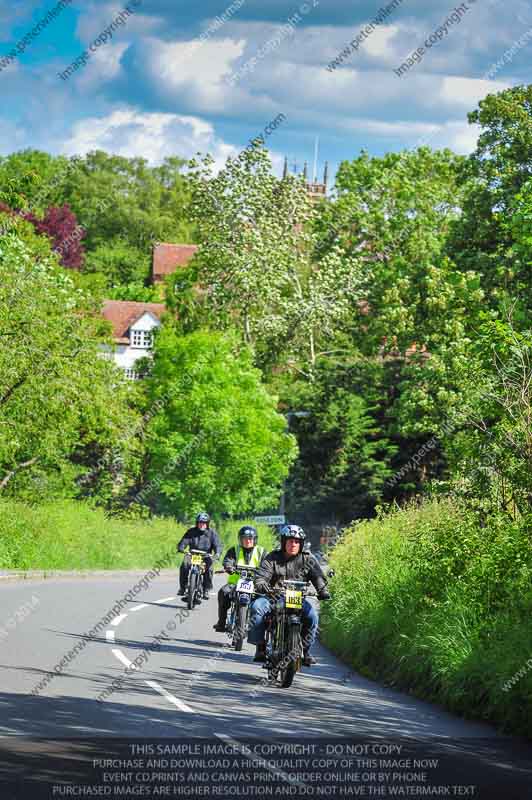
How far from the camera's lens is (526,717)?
42.1 feet

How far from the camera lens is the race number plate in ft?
51.7

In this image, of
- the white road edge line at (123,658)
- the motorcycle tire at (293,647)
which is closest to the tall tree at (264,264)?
the white road edge line at (123,658)

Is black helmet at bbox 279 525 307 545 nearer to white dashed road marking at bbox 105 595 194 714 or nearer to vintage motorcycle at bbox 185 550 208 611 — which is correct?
white dashed road marking at bbox 105 595 194 714

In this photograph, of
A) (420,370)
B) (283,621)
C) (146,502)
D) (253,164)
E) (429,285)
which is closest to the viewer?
(283,621)

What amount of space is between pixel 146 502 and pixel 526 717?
5626 cm

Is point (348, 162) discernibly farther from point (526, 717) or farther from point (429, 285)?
point (526, 717)

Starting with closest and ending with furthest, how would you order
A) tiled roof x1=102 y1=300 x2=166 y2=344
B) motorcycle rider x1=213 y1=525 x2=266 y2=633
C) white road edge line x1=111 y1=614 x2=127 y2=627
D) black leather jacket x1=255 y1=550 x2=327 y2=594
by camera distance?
1. black leather jacket x1=255 y1=550 x2=327 y2=594
2. motorcycle rider x1=213 y1=525 x2=266 y2=633
3. white road edge line x1=111 y1=614 x2=127 y2=627
4. tiled roof x1=102 y1=300 x2=166 y2=344

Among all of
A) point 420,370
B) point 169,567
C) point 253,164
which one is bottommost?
point 169,567

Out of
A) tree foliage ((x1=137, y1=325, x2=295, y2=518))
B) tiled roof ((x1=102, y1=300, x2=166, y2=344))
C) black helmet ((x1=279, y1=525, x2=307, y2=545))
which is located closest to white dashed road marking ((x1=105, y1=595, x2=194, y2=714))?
black helmet ((x1=279, y1=525, x2=307, y2=545))

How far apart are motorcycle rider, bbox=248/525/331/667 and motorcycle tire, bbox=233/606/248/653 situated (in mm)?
3904

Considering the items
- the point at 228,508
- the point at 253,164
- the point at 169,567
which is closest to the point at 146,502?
the point at 228,508

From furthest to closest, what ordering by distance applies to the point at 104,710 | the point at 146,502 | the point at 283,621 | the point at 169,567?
the point at 146,502
the point at 169,567
the point at 283,621
the point at 104,710

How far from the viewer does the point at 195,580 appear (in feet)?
89.7

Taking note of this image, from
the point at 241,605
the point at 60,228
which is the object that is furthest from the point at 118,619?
the point at 60,228
